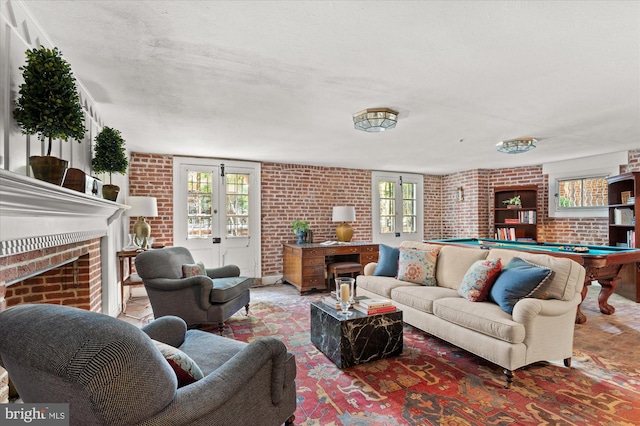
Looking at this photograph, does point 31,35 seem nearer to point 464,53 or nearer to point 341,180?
point 464,53

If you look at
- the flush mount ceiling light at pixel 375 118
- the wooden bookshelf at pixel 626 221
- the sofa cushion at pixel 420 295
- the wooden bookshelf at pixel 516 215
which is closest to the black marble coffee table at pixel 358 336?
the sofa cushion at pixel 420 295

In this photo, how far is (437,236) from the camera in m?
7.88

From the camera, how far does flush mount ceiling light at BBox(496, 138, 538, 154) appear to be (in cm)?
428

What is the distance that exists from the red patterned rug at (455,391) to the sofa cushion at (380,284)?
0.73 m

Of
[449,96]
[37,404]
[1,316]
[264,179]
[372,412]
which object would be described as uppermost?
[449,96]

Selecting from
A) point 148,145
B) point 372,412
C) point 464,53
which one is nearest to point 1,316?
point 372,412

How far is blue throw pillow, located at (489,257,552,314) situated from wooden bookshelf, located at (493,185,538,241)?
4271 mm

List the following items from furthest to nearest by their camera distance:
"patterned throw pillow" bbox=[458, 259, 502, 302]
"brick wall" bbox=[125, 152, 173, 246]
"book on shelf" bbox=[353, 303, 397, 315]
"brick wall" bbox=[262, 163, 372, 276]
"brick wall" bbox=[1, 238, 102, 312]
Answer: "brick wall" bbox=[262, 163, 372, 276]
"brick wall" bbox=[125, 152, 173, 246]
"patterned throw pillow" bbox=[458, 259, 502, 302]
"book on shelf" bbox=[353, 303, 397, 315]
"brick wall" bbox=[1, 238, 102, 312]

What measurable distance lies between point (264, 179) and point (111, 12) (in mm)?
4362

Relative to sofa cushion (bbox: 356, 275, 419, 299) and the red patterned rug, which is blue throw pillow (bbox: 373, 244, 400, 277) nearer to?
sofa cushion (bbox: 356, 275, 419, 299)

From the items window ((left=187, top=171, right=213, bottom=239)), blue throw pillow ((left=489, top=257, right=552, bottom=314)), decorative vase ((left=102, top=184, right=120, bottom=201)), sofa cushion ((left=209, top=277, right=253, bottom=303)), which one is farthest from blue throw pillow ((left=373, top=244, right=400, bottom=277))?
decorative vase ((left=102, top=184, right=120, bottom=201))

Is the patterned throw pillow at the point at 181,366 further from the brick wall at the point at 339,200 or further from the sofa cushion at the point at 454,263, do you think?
the brick wall at the point at 339,200

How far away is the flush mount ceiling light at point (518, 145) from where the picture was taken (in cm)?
428

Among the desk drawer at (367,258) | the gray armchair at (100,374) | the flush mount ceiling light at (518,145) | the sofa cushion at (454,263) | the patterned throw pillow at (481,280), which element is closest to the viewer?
the gray armchair at (100,374)
